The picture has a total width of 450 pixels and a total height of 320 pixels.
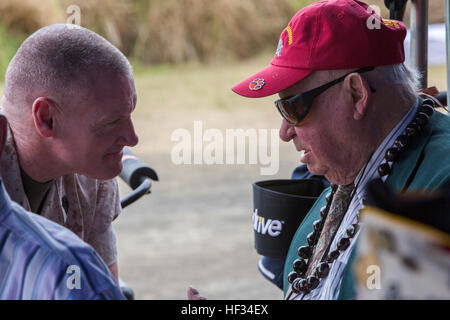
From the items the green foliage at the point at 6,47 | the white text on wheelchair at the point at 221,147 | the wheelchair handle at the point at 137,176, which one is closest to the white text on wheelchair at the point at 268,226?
the wheelchair handle at the point at 137,176

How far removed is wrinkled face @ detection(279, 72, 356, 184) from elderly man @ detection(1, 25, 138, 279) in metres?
0.39

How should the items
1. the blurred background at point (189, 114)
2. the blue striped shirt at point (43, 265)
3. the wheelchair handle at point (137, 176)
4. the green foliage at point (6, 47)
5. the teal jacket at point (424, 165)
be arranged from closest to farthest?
the blue striped shirt at point (43, 265) < the teal jacket at point (424, 165) < the wheelchair handle at point (137, 176) < the blurred background at point (189, 114) < the green foliage at point (6, 47)

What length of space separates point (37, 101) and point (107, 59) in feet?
0.56

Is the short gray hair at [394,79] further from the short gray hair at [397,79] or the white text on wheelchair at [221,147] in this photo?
the white text on wheelchair at [221,147]

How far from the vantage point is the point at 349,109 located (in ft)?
4.62

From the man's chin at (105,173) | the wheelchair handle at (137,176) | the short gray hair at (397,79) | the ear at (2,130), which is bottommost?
the wheelchair handle at (137,176)

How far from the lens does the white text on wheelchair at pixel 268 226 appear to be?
1.85 meters

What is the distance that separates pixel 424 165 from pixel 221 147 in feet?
20.8

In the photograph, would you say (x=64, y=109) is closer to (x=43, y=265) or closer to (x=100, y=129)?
(x=100, y=129)

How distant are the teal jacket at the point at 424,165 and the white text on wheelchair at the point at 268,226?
1.71ft

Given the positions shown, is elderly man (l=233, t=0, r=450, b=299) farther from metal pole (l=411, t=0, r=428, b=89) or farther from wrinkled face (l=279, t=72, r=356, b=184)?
metal pole (l=411, t=0, r=428, b=89)

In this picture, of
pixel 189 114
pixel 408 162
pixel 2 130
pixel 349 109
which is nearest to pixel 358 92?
pixel 349 109

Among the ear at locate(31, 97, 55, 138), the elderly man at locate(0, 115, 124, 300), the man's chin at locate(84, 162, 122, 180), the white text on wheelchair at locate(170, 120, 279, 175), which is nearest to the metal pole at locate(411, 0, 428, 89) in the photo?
the man's chin at locate(84, 162, 122, 180)
